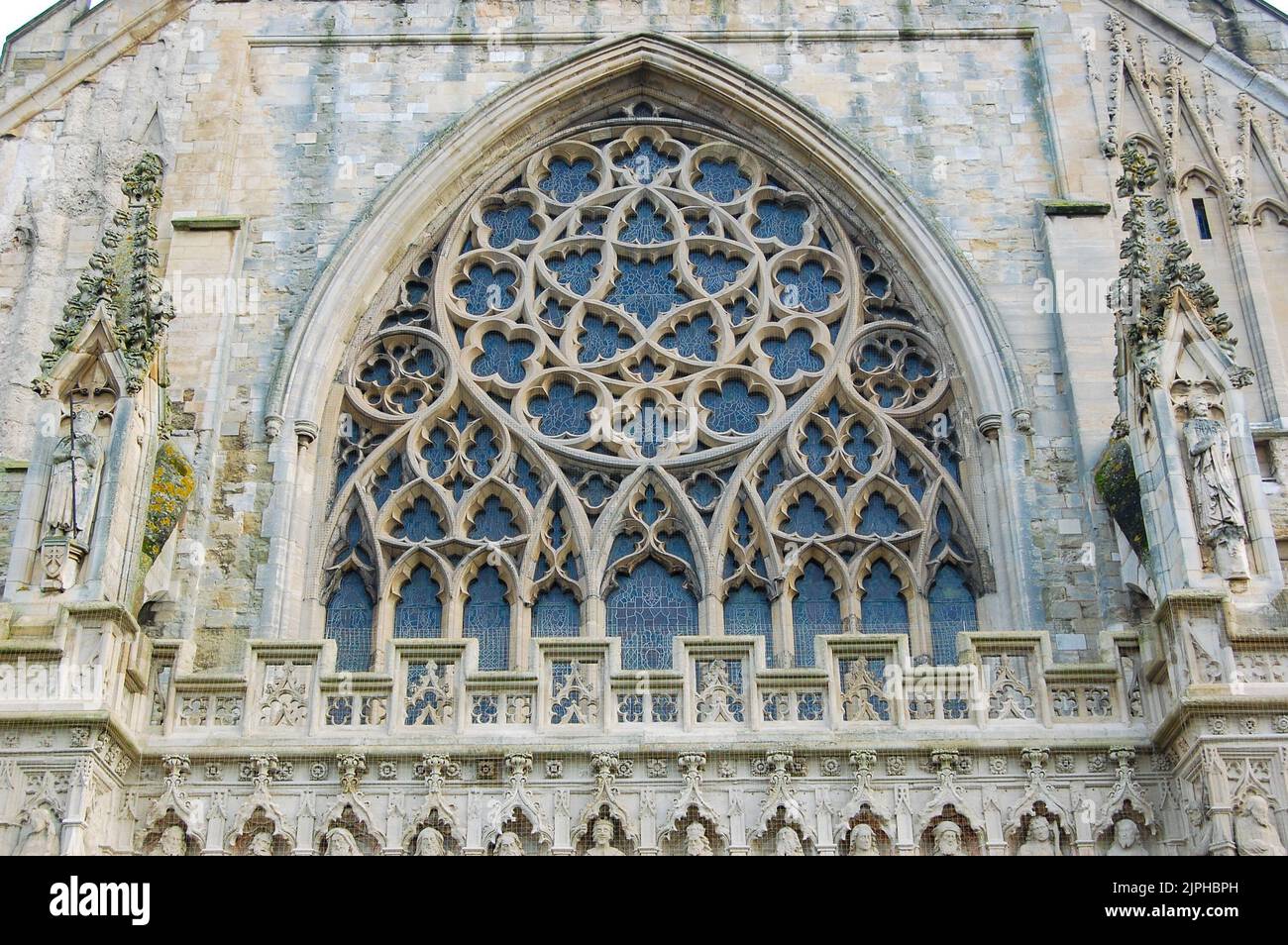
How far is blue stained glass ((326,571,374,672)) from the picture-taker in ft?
46.8

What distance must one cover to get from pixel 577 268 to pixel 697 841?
251 inches

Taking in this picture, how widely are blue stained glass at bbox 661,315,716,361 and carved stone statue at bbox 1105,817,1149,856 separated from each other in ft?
19.0

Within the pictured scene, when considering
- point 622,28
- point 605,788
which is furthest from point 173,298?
point 605,788

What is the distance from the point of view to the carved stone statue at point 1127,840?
1158 centimetres

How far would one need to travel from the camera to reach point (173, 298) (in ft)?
50.2

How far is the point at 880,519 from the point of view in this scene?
1489 cm

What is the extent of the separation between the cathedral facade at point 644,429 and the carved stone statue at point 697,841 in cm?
4

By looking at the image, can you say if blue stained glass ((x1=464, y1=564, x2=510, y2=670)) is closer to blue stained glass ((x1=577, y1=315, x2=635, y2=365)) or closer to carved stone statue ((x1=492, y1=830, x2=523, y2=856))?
blue stained glass ((x1=577, y1=315, x2=635, y2=365))

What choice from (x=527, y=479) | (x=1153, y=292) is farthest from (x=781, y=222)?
(x=1153, y=292)

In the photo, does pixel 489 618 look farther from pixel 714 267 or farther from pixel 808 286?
pixel 808 286

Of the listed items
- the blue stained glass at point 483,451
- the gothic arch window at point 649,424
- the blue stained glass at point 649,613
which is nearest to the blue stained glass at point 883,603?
the gothic arch window at point 649,424

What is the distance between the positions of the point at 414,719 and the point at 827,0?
877 cm

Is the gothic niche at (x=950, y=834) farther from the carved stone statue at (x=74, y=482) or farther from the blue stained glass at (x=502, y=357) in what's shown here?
the carved stone statue at (x=74, y=482)
